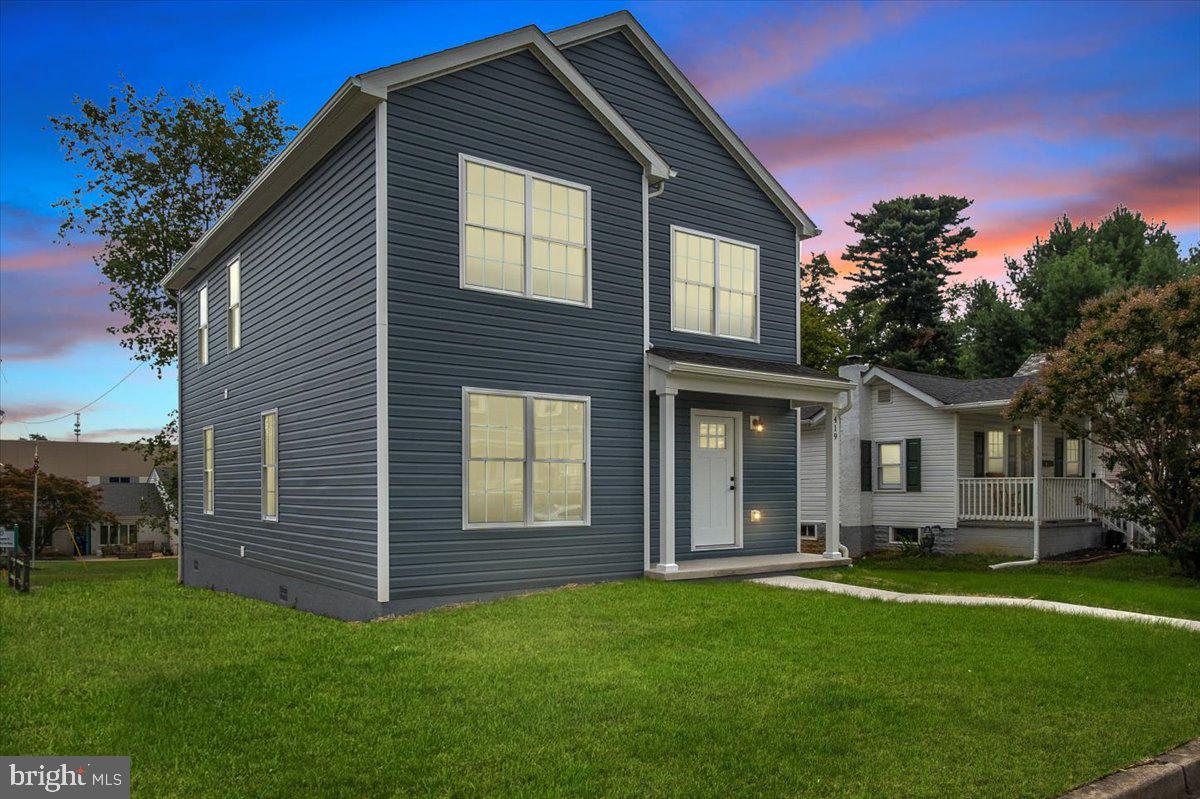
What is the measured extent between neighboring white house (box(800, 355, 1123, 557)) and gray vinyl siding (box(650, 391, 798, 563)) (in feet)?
25.7

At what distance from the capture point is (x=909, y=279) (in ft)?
145

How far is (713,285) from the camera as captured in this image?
48.0 ft

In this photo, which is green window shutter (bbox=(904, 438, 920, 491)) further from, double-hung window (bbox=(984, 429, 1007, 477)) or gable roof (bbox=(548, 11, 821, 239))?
gable roof (bbox=(548, 11, 821, 239))

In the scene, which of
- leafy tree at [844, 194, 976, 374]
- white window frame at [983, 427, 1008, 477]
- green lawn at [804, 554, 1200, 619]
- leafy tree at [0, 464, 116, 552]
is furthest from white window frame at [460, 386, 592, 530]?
leafy tree at [0, 464, 116, 552]

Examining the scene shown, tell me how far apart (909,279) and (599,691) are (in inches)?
1625

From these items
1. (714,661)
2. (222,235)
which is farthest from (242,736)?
(222,235)

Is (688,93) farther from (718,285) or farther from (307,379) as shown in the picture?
(307,379)

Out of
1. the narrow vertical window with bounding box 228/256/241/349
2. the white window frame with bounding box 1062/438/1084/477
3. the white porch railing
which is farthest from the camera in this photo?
the white window frame with bounding box 1062/438/1084/477

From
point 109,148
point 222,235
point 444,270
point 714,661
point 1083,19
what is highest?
point 109,148

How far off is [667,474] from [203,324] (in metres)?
11.2

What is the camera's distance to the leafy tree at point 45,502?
4556 cm

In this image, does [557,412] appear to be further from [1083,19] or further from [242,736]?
[1083,19]

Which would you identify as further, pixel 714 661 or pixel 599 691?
pixel 714 661

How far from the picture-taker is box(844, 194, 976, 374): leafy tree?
43281 millimetres
